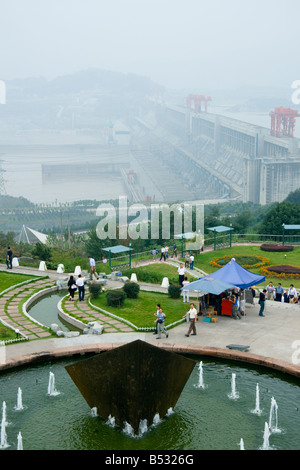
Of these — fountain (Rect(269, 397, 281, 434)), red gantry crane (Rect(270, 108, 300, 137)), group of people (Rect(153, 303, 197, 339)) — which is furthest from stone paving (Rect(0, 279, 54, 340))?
red gantry crane (Rect(270, 108, 300, 137))

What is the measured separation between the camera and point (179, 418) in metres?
11.1

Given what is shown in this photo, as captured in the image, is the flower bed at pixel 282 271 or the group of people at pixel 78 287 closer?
the group of people at pixel 78 287

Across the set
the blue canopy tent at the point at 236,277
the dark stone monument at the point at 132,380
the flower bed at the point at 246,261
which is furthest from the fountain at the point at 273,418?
the flower bed at the point at 246,261

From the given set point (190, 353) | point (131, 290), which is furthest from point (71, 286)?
point (190, 353)

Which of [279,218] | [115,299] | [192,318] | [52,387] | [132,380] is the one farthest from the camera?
[279,218]

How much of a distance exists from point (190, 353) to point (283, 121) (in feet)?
516

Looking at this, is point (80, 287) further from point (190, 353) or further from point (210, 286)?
point (190, 353)

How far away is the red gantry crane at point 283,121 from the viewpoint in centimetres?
16062

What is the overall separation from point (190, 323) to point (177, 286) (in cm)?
327

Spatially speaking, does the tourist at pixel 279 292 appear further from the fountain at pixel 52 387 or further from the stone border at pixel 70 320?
the fountain at pixel 52 387

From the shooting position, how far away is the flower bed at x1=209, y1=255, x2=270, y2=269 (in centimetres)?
2701

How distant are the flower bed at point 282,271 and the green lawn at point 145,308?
281 inches

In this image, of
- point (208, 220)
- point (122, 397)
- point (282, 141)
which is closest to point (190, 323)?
point (122, 397)

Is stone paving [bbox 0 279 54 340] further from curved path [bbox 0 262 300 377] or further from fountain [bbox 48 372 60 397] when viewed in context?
fountain [bbox 48 372 60 397]
